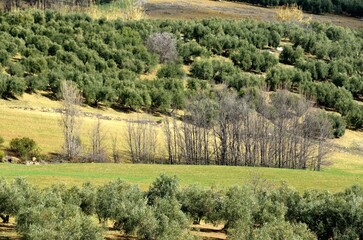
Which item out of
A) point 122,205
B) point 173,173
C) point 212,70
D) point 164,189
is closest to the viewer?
point 122,205

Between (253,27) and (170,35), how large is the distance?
86.5ft

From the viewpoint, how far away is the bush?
6581 centimetres

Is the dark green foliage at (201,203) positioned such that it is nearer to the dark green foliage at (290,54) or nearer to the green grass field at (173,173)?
the green grass field at (173,173)

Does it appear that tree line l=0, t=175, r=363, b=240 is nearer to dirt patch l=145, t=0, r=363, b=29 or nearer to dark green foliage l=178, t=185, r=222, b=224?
dark green foliage l=178, t=185, r=222, b=224

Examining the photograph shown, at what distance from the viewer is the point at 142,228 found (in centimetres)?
3941

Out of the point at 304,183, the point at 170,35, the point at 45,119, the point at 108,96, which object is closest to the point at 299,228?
the point at 304,183

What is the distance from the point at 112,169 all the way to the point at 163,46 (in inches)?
2594

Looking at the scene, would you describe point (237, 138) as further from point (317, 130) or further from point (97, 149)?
point (97, 149)

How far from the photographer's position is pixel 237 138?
247 feet

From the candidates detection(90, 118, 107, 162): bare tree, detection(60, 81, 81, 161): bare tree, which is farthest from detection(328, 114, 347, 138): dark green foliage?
detection(60, 81, 81, 161): bare tree

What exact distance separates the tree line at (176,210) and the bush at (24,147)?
70.2 ft

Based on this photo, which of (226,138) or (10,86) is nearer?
(226,138)

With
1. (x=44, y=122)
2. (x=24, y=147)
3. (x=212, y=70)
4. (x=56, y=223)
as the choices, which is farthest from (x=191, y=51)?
(x=56, y=223)

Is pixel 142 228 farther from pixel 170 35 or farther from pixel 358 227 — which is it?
pixel 170 35
